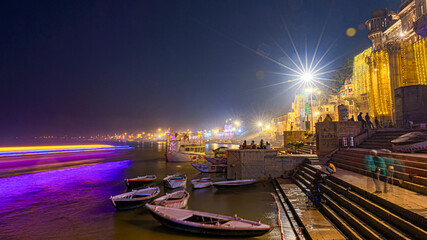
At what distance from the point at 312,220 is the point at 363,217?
7.09ft

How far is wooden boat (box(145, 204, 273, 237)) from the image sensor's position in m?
9.22

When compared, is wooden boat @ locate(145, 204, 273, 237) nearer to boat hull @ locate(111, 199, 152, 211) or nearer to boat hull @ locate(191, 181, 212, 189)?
boat hull @ locate(111, 199, 152, 211)

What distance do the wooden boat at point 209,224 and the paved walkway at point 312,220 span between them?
5.52ft

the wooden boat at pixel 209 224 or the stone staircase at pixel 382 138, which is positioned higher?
the stone staircase at pixel 382 138

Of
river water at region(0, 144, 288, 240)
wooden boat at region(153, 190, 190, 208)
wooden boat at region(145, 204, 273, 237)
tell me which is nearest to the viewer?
wooden boat at region(145, 204, 273, 237)

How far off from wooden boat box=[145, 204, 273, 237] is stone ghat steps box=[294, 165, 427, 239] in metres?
2.93

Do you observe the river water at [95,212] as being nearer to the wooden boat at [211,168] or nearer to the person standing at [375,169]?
the person standing at [375,169]

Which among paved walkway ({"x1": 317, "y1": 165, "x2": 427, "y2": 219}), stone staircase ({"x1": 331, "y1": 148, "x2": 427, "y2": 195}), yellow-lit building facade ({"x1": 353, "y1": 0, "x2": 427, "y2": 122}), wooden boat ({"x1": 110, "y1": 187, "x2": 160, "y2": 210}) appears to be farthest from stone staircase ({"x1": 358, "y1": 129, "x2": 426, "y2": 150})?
yellow-lit building facade ({"x1": 353, "y1": 0, "x2": 427, "y2": 122})

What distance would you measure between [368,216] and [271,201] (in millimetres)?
7871

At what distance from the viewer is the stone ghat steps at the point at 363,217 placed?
580cm

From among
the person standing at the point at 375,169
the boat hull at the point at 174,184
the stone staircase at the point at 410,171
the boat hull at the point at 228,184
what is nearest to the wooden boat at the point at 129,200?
the boat hull at the point at 174,184

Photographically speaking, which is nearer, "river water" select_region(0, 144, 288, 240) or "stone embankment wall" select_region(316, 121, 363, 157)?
"river water" select_region(0, 144, 288, 240)

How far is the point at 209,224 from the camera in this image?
9.70 m

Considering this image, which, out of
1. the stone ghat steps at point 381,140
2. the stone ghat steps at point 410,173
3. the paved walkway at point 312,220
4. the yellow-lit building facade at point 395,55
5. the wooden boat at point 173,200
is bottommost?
the wooden boat at point 173,200
